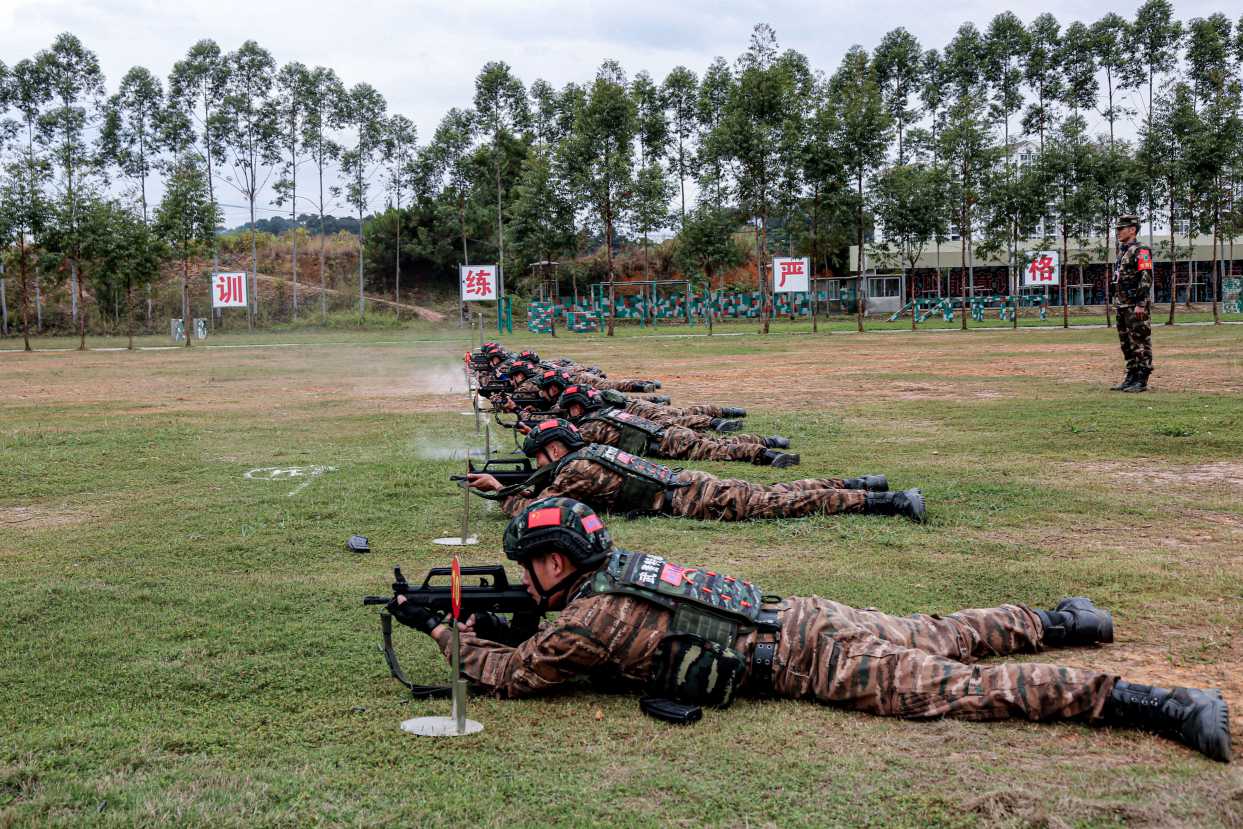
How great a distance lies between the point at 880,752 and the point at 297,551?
17.0 feet

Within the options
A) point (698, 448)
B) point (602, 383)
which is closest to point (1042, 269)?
point (602, 383)

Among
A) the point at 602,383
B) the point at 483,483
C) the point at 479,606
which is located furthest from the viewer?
the point at 602,383

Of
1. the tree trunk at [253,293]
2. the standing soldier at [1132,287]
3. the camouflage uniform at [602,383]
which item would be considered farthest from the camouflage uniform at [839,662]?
the tree trunk at [253,293]

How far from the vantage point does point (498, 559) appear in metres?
7.47

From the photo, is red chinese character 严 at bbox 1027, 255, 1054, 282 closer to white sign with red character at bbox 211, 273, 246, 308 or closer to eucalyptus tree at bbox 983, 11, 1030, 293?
eucalyptus tree at bbox 983, 11, 1030, 293

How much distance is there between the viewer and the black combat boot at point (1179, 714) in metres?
3.87

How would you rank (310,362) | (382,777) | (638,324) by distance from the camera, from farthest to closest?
(638,324)
(310,362)
(382,777)

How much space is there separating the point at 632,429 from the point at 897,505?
391 centimetres

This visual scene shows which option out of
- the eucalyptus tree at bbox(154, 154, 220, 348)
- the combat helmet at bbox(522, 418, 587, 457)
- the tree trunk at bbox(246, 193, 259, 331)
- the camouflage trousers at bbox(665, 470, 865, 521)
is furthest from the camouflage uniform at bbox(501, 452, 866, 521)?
the tree trunk at bbox(246, 193, 259, 331)

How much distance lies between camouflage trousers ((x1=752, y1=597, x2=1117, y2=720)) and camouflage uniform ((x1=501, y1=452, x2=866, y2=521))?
11.7 ft

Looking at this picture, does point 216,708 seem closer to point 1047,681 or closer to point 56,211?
point 1047,681

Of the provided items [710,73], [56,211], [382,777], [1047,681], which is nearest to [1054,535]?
[1047,681]

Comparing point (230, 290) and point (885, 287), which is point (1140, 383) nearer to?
point (230, 290)

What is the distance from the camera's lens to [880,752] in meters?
4.05
